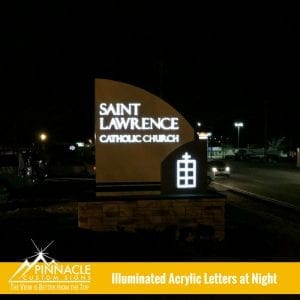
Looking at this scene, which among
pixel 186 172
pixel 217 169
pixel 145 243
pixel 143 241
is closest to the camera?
pixel 145 243

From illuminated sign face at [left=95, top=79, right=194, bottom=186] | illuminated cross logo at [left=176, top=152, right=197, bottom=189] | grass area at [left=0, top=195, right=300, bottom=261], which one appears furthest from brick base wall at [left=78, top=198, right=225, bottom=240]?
illuminated sign face at [left=95, top=79, right=194, bottom=186]

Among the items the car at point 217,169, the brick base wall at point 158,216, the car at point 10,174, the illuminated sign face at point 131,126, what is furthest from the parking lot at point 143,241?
the car at point 217,169

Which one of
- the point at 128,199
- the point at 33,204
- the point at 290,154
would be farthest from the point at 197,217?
the point at 290,154

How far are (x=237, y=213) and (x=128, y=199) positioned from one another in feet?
19.6

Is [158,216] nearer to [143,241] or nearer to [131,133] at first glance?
[143,241]

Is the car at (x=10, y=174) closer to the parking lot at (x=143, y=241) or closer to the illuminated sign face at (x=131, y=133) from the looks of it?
the parking lot at (x=143, y=241)

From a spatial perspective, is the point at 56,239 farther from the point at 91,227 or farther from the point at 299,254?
the point at 299,254

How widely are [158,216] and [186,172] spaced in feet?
3.95

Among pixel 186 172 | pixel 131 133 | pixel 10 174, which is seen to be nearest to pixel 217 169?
pixel 10 174

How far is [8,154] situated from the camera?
62.3ft

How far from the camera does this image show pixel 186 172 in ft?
36.2

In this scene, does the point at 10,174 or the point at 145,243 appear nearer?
the point at 145,243

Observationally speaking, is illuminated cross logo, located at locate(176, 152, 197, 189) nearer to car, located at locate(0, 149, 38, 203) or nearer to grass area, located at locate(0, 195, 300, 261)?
grass area, located at locate(0, 195, 300, 261)

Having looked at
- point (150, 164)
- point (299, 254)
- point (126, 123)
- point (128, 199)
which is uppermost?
point (126, 123)
